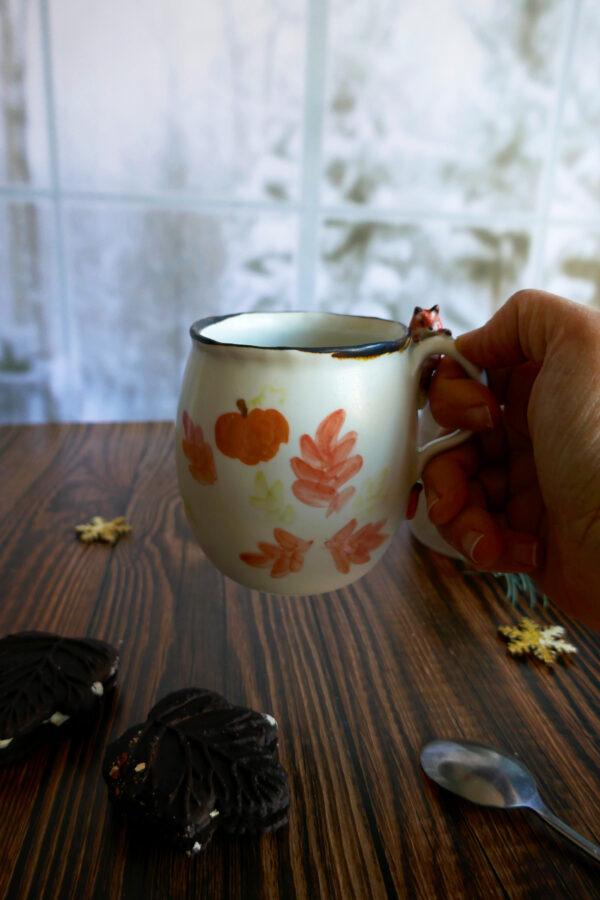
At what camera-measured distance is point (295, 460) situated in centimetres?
37

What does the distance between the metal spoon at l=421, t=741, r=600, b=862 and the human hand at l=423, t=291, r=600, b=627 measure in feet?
0.46

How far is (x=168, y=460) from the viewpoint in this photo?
34.3 inches

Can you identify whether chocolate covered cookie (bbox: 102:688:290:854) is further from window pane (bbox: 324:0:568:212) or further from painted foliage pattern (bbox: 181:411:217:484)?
window pane (bbox: 324:0:568:212)

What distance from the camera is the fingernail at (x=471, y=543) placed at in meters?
0.49

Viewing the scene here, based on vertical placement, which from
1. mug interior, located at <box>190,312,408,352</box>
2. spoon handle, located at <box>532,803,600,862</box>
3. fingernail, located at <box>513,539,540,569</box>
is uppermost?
mug interior, located at <box>190,312,408,352</box>

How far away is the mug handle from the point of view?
429 mm

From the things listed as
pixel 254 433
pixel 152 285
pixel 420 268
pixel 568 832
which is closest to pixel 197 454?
pixel 254 433

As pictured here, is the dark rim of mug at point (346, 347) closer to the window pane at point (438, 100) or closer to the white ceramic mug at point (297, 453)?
the white ceramic mug at point (297, 453)

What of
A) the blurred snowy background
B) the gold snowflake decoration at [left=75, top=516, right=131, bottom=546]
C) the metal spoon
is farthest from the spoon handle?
the blurred snowy background

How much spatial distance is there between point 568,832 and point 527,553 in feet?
0.65

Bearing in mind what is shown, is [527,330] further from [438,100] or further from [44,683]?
[438,100]

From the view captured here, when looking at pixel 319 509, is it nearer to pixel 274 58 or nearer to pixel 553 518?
A: pixel 553 518

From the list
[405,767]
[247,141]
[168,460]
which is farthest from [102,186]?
[405,767]

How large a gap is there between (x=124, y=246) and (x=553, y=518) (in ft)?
3.18
